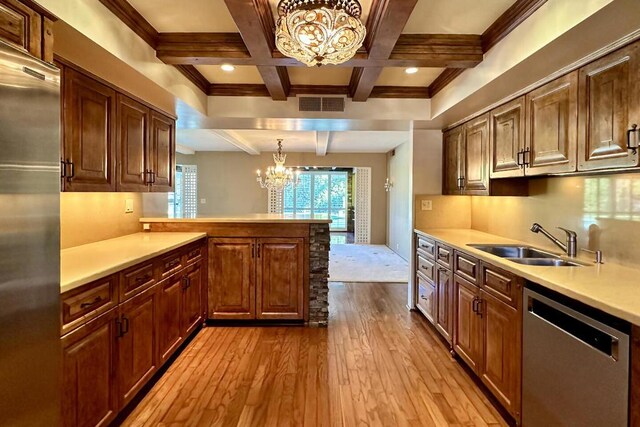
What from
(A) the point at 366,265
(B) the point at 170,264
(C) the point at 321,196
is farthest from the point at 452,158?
(C) the point at 321,196

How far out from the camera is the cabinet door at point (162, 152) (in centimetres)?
300

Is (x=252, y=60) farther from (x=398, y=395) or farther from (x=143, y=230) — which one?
(x=398, y=395)

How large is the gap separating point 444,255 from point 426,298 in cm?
77

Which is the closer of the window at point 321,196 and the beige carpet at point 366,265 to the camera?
the beige carpet at point 366,265

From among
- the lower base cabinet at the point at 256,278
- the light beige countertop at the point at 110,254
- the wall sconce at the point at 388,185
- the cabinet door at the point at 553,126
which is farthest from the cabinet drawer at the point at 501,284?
the wall sconce at the point at 388,185

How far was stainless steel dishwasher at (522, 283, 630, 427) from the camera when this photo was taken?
1322 mm

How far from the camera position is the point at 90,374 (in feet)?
5.78

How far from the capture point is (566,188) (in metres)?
2.57

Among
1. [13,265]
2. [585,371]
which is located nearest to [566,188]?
[585,371]

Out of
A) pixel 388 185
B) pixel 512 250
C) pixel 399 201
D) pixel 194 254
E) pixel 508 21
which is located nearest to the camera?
pixel 508 21

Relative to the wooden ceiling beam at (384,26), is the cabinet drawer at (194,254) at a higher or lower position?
lower

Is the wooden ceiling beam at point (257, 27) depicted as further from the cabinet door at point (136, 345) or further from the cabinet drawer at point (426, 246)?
the cabinet drawer at point (426, 246)

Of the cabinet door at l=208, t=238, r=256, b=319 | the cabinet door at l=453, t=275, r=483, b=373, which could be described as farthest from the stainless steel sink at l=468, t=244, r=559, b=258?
the cabinet door at l=208, t=238, r=256, b=319

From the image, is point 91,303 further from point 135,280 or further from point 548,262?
point 548,262
